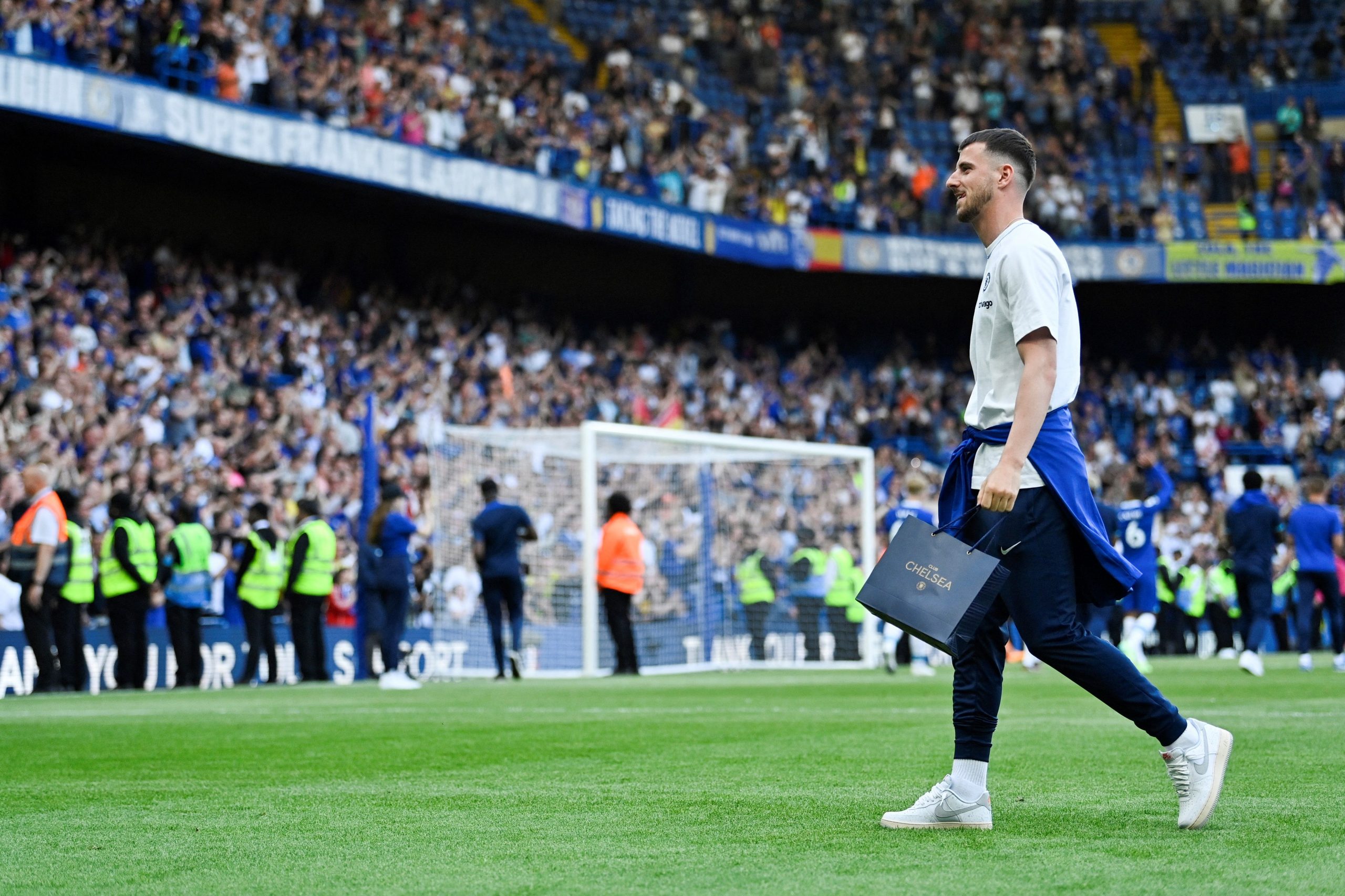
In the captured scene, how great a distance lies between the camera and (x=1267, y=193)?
116 ft

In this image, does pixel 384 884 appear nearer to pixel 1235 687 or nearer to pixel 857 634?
pixel 1235 687

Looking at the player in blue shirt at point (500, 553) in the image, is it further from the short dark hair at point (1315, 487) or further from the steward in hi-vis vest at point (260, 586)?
the short dark hair at point (1315, 487)

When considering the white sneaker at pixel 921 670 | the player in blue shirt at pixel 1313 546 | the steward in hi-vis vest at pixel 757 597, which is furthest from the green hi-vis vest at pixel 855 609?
the player in blue shirt at pixel 1313 546

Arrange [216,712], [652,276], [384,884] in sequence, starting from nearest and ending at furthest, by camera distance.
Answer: [384,884], [216,712], [652,276]

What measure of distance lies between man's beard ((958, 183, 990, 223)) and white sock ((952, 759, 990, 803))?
5.32 feet

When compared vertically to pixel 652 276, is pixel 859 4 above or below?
above

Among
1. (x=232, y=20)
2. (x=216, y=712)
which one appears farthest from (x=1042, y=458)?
(x=232, y=20)

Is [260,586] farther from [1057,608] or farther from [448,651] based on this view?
[1057,608]

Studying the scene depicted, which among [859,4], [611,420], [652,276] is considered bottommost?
[611,420]

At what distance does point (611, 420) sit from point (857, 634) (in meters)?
7.38

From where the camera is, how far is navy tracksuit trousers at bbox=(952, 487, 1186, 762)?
4.82 metres

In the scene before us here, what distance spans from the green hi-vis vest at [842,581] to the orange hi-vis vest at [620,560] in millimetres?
3743

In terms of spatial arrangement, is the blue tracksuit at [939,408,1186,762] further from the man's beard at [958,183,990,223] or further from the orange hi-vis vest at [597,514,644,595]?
the orange hi-vis vest at [597,514,644,595]

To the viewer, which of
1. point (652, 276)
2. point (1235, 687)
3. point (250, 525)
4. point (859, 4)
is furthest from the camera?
point (859, 4)
